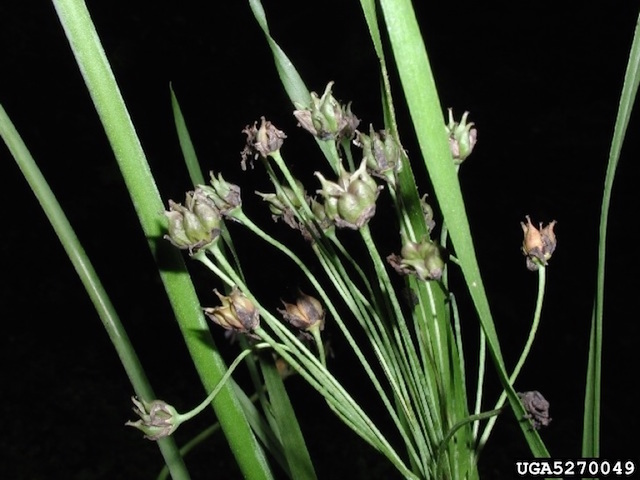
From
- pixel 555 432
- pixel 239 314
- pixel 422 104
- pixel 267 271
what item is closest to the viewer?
pixel 422 104

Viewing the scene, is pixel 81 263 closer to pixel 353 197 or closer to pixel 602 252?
pixel 353 197

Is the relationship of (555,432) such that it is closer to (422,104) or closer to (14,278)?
(422,104)

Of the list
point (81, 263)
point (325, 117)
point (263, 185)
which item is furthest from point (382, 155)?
point (263, 185)

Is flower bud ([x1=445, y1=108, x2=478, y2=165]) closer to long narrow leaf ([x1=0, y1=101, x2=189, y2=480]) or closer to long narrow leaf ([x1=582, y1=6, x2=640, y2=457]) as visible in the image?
long narrow leaf ([x1=582, y1=6, x2=640, y2=457])

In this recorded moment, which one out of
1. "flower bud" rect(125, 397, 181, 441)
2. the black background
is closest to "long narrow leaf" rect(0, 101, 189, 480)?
"flower bud" rect(125, 397, 181, 441)

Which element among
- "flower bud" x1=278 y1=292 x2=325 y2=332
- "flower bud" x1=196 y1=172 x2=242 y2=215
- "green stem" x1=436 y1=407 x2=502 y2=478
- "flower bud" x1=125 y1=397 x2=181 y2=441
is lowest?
"green stem" x1=436 y1=407 x2=502 y2=478

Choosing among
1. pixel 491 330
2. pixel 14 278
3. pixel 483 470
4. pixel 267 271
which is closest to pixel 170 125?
pixel 267 271
